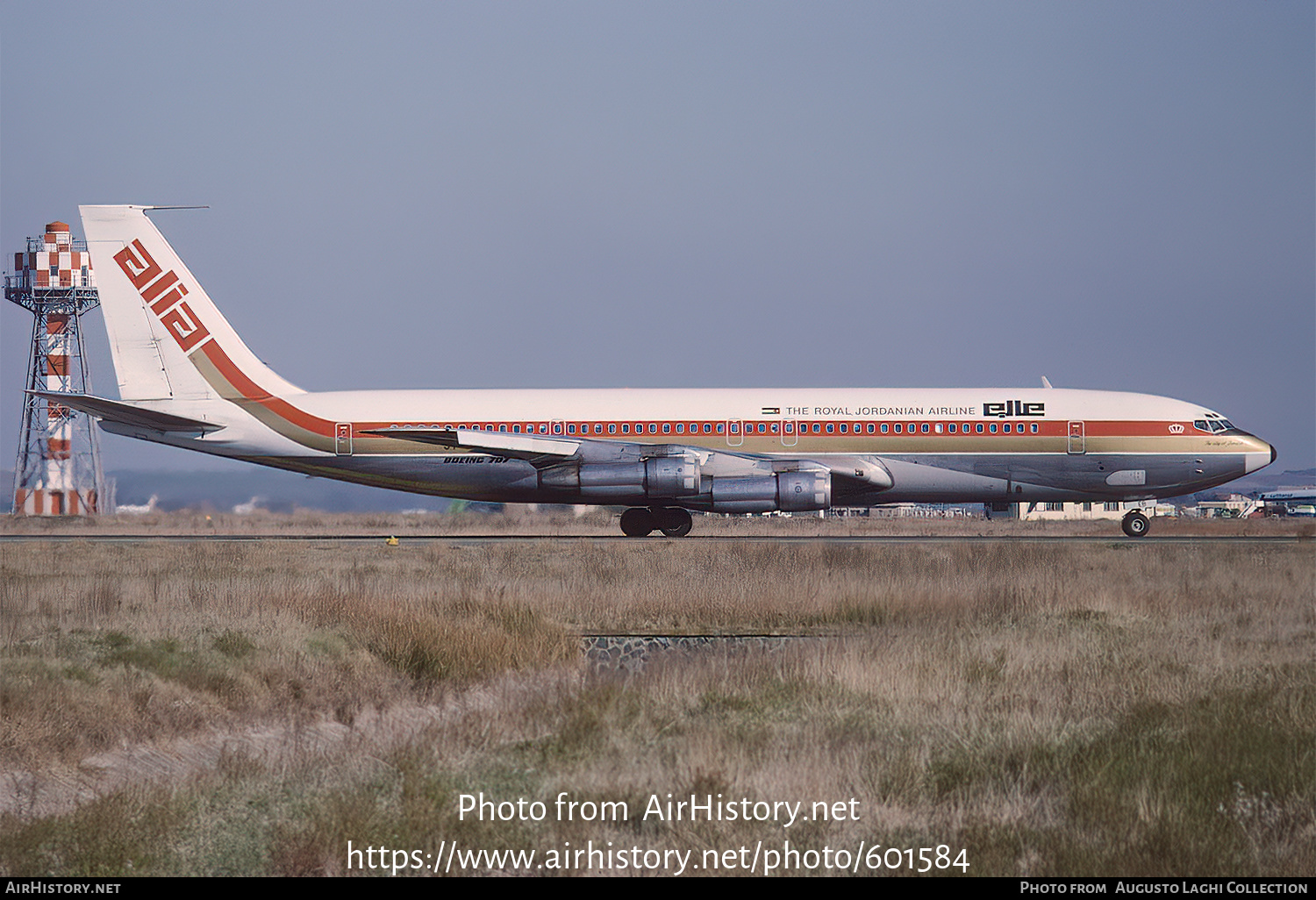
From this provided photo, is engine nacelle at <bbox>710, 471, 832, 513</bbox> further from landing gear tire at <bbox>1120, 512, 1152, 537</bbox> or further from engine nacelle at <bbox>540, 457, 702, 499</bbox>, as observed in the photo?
landing gear tire at <bbox>1120, 512, 1152, 537</bbox>

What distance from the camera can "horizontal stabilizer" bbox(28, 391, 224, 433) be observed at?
34500mm

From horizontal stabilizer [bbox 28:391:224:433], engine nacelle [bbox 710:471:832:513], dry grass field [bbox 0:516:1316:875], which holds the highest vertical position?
horizontal stabilizer [bbox 28:391:224:433]

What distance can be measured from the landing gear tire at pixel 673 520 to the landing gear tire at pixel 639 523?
178 mm

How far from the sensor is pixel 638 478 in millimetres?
33812

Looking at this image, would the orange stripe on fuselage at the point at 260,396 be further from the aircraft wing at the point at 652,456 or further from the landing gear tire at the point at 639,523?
the landing gear tire at the point at 639,523

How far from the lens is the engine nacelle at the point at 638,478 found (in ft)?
110

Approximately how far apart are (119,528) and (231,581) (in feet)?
93.7

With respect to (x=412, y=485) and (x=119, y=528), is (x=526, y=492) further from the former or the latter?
(x=119, y=528)

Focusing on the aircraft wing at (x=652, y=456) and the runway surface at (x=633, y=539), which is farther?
the aircraft wing at (x=652, y=456)

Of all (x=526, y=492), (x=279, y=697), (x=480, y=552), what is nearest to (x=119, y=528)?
(x=526, y=492)

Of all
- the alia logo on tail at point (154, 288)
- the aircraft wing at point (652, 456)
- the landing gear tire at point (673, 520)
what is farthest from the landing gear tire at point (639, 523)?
the alia logo on tail at point (154, 288)

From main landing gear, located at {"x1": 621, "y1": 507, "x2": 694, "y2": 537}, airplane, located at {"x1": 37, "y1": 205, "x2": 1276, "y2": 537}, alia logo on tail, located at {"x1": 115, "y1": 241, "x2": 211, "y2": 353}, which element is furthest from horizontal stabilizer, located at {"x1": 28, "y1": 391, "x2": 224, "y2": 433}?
main landing gear, located at {"x1": 621, "y1": 507, "x2": 694, "y2": 537}

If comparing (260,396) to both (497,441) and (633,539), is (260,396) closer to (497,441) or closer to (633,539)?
(497,441)

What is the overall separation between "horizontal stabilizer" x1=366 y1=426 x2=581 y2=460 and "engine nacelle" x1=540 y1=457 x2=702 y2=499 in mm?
739
